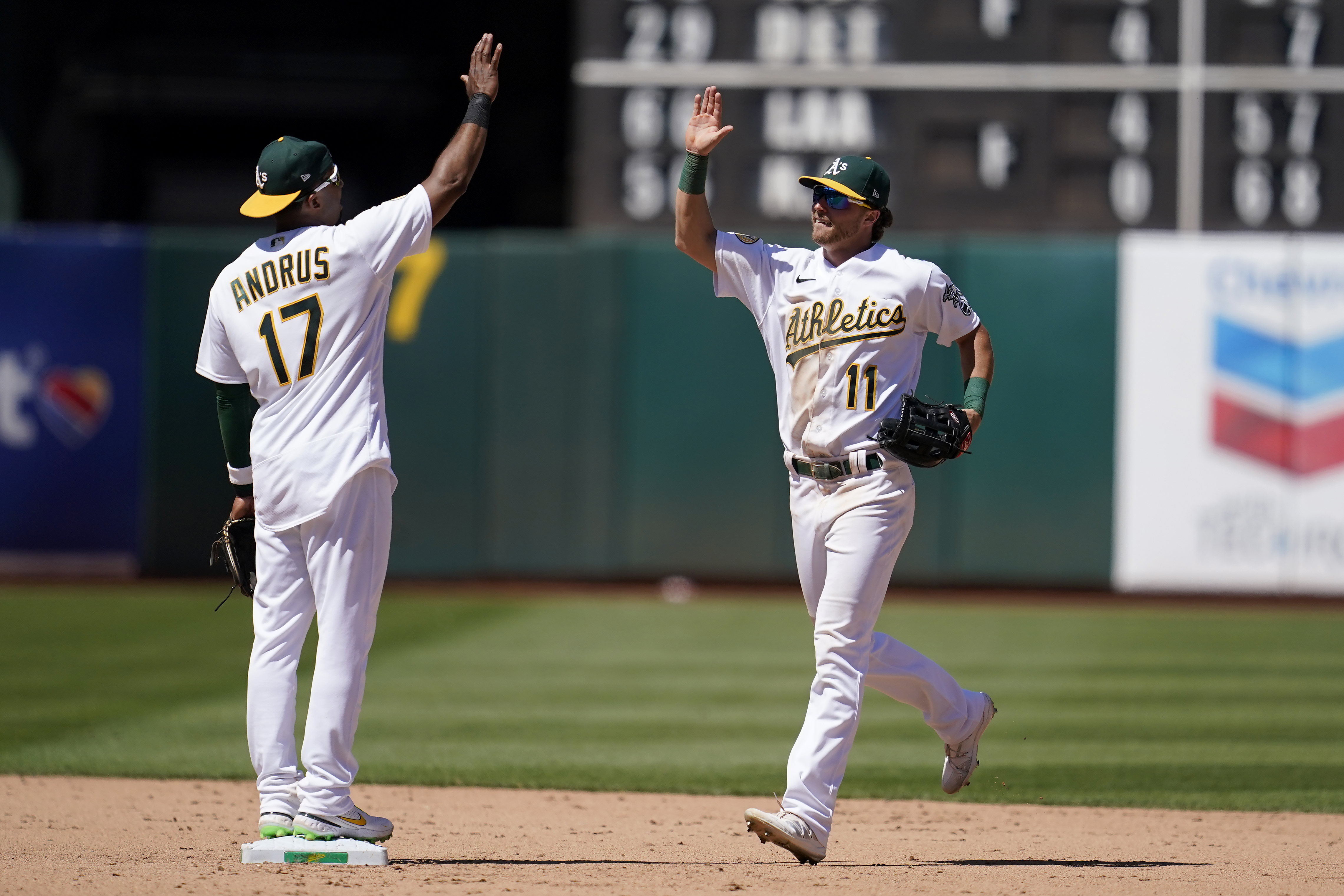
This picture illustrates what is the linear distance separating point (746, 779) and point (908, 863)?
148 centimetres

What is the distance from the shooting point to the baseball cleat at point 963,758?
173 inches

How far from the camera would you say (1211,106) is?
10.4m

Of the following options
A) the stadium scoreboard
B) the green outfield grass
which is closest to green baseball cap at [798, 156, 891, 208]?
the green outfield grass

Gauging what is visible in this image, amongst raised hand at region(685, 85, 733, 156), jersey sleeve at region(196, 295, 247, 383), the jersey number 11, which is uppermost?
raised hand at region(685, 85, 733, 156)

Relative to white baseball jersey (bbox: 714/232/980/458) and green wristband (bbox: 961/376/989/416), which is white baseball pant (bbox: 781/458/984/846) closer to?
white baseball jersey (bbox: 714/232/980/458)

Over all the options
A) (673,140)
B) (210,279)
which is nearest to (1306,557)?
(673,140)

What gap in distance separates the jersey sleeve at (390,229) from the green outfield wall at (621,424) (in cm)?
722

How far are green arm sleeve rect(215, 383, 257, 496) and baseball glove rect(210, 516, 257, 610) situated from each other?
A: 3.8 inches

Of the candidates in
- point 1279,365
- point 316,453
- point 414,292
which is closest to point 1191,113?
point 1279,365

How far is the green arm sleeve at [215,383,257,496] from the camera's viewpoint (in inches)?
153

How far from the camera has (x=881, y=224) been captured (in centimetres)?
423

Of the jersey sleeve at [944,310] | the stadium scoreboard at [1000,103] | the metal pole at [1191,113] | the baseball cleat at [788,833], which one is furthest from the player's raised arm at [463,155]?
the metal pole at [1191,113]

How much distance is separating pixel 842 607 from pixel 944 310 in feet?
2.60

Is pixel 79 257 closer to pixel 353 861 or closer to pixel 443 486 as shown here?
pixel 443 486
